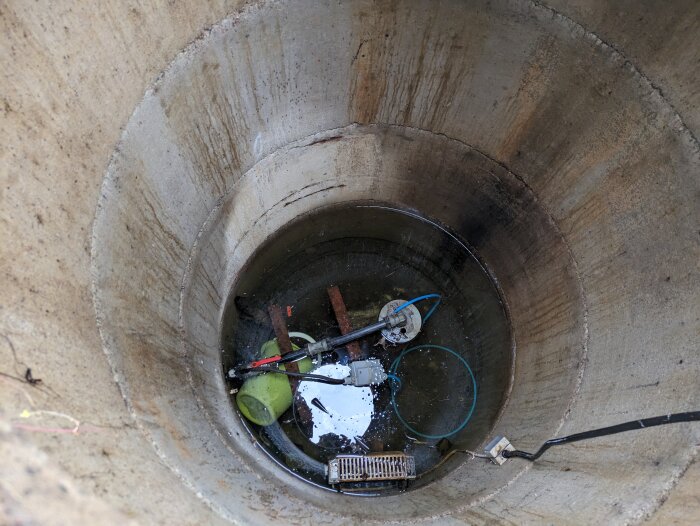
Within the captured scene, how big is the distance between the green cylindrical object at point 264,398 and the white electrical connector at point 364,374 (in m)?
0.41

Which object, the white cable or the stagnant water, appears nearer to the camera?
the stagnant water

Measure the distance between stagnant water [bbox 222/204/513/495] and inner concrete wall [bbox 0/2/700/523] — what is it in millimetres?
324

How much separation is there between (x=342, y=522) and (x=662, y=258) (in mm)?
2052

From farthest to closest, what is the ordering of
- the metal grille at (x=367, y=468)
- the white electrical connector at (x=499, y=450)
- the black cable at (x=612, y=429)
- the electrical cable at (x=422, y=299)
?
the electrical cable at (x=422, y=299), the metal grille at (x=367, y=468), the white electrical connector at (x=499, y=450), the black cable at (x=612, y=429)

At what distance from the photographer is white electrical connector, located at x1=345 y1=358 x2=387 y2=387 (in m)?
3.01

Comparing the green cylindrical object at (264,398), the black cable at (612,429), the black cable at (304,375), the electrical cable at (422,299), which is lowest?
the black cable at (612,429)

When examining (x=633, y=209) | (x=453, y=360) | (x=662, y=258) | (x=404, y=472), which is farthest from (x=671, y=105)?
(x=404, y=472)

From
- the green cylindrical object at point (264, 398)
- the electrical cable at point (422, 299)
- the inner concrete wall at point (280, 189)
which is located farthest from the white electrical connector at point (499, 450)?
the green cylindrical object at point (264, 398)

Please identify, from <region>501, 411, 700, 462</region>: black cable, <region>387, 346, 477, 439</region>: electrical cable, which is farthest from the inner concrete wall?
<region>387, 346, 477, 439</region>: electrical cable

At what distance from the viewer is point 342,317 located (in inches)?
130

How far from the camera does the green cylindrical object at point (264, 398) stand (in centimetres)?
289

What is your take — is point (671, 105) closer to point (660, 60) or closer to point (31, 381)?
point (660, 60)

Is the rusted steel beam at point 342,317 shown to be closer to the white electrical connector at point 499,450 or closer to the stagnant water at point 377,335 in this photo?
the stagnant water at point 377,335

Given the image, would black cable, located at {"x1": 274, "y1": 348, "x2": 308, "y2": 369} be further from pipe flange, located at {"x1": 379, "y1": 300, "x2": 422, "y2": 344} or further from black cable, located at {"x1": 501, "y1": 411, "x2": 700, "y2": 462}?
black cable, located at {"x1": 501, "y1": 411, "x2": 700, "y2": 462}
